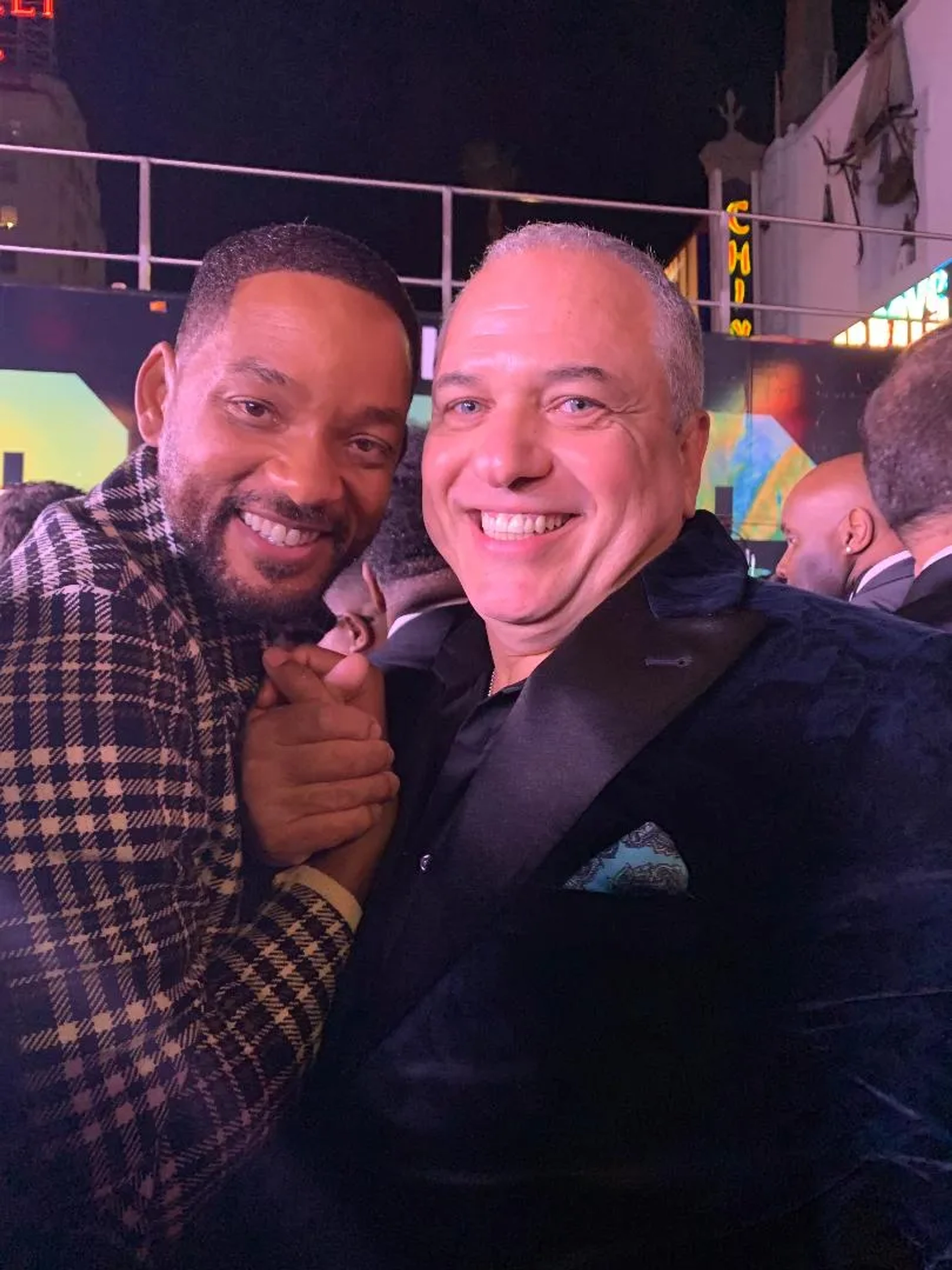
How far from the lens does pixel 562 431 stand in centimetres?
133

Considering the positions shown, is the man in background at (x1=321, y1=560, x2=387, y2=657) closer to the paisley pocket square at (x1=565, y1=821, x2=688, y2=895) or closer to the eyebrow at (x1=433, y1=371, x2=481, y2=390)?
the eyebrow at (x1=433, y1=371, x2=481, y2=390)

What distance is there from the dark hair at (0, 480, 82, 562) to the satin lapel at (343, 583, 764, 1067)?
188 centimetres

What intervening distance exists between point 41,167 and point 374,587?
1477 centimetres

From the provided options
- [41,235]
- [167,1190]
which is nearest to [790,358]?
[167,1190]

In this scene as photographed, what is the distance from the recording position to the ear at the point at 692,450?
4.62 feet

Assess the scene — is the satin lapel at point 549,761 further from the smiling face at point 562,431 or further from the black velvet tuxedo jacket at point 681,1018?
the smiling face at point 562,431

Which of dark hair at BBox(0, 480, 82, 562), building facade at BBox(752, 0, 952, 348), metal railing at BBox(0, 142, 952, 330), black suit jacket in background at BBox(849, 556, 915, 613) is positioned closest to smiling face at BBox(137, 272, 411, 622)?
dark hair at BBox(0, 480, 82, 562)

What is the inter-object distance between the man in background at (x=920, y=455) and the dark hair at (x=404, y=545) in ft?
2.88

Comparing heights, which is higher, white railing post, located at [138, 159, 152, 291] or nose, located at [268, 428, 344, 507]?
white railing post, located at [138, 159, 152, 291]

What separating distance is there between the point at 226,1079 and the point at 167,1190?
0.36 feet

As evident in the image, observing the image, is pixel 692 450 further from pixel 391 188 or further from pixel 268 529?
pixel 391 188

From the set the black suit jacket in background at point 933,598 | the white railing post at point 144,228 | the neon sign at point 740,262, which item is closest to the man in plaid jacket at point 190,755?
the black suit jacket in background at point 933,598

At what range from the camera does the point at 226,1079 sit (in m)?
0.98

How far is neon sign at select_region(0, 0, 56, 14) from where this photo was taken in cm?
1068
